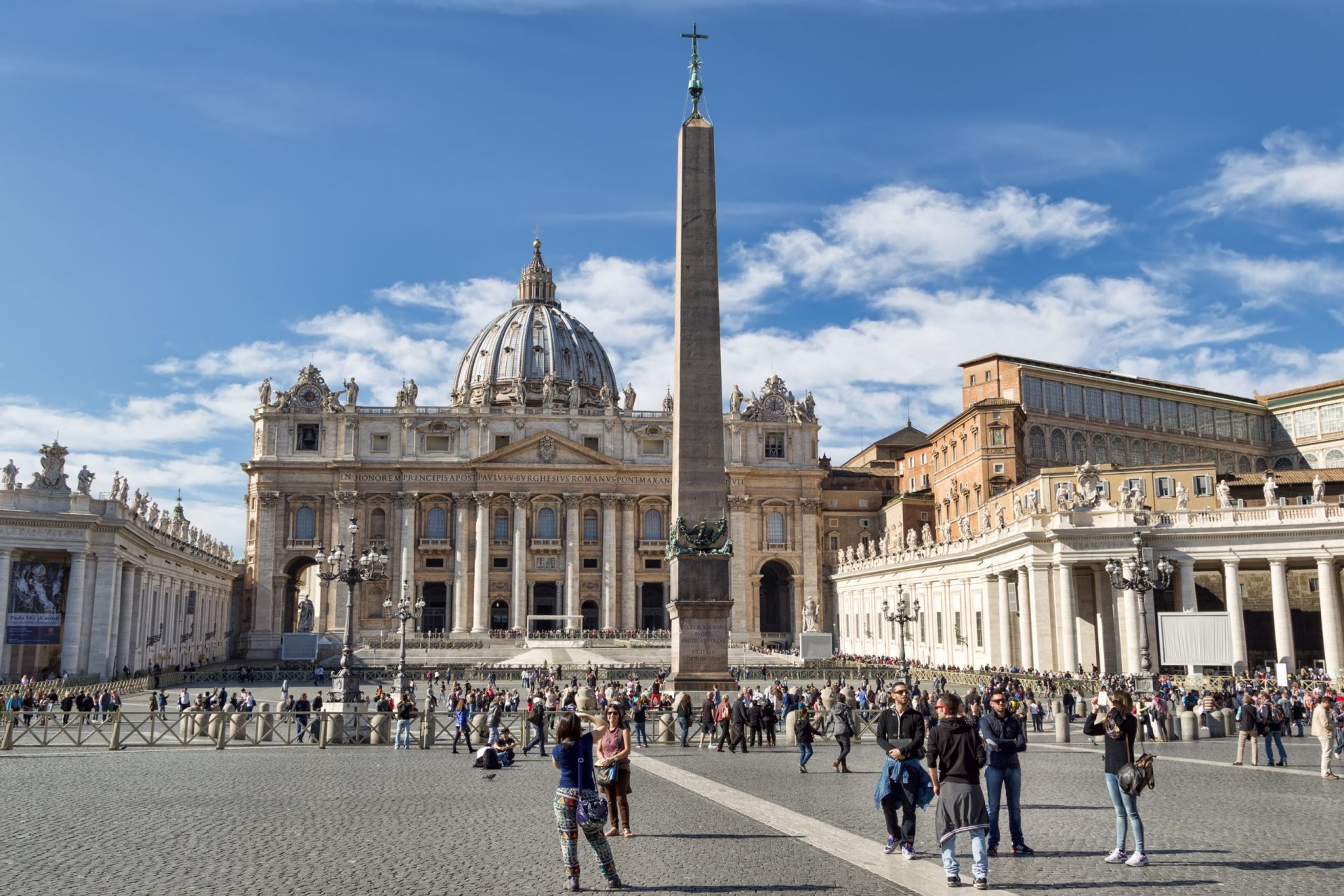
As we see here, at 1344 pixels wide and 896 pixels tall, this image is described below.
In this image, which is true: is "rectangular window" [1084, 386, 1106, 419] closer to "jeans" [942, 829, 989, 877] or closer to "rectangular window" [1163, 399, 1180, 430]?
"rectangular window" [1163, 399, 1180, 430]

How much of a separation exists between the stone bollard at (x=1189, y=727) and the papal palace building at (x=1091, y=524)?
507 centimetres

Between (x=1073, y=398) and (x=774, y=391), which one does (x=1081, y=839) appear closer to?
(x=1073, y=398)

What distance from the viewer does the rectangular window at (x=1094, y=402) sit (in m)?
64.1

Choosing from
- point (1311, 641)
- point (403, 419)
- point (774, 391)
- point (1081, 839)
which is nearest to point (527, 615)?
point (403, 419)

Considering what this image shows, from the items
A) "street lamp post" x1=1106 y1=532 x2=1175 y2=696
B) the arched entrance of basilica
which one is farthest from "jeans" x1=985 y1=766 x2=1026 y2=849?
the arched entrance of basilica

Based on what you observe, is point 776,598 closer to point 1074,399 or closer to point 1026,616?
point 1074,399

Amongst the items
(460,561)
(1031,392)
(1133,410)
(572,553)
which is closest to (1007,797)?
(1031,392)

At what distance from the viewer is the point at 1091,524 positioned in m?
37.4

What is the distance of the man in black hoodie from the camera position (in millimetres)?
7582

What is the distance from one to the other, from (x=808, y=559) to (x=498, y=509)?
21663 mm

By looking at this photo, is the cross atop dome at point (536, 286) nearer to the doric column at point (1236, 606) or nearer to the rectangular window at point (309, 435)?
the rectangular window at point (309, 435)

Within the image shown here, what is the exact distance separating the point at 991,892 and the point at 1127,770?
1.63 meters

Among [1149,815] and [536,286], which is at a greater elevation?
[536,286]

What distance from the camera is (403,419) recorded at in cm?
7706
